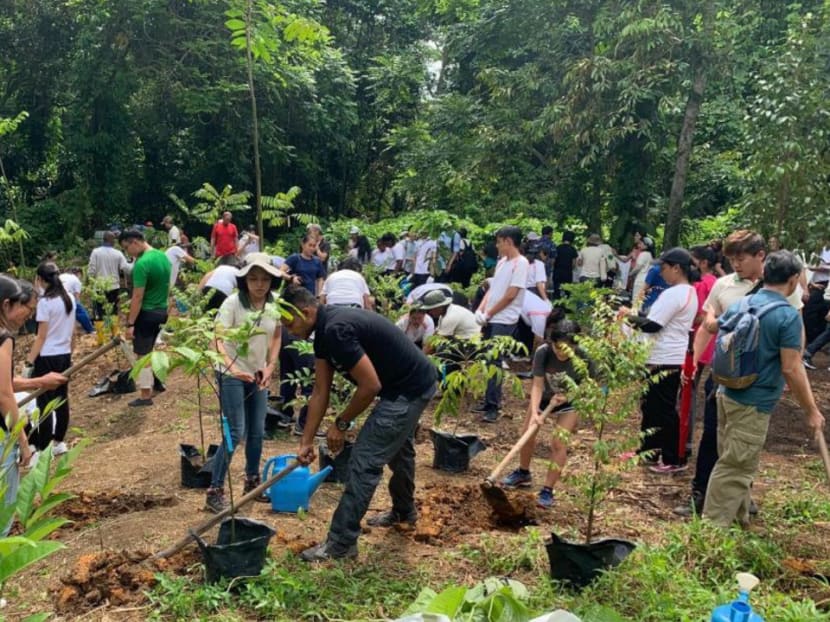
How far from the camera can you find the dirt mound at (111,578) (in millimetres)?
3785

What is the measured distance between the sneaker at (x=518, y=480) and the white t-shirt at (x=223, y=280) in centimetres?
329

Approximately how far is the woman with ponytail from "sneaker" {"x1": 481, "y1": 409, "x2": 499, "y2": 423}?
3988 mm

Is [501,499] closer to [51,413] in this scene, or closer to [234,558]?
[234,558]

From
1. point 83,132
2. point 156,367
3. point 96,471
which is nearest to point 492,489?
point 156,367

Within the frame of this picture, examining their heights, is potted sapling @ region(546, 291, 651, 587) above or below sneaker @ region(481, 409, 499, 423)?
above

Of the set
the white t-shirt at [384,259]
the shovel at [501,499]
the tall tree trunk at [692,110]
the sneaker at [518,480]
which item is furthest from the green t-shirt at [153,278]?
the tall tree trunk at [692,110]

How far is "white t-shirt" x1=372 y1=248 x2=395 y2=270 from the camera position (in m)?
14.9

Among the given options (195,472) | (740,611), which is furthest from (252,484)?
(740,611)

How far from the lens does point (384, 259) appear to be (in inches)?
597

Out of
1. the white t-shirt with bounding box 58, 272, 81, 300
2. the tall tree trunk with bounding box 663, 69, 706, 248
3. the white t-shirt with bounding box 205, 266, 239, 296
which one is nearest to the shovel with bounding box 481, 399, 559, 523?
the white t-shirt with bounding box 205, 266, 239, 296

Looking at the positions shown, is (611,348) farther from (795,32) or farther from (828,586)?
(795,32)

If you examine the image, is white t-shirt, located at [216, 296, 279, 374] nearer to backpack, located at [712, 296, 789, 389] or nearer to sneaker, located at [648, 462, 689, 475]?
backpack, located at [712, 296, 789, 389]

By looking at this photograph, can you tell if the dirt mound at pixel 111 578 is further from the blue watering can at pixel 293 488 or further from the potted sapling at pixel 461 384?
the potted sapling at pixel 461 384

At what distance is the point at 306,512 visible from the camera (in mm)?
5152
